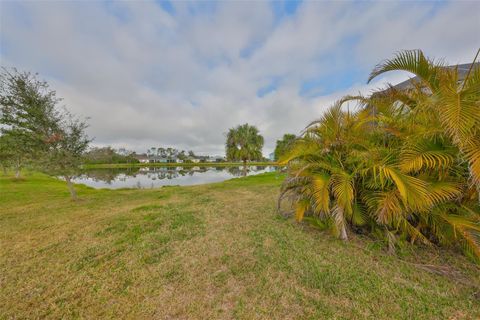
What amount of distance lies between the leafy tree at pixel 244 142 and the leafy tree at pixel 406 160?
1432 centimetres

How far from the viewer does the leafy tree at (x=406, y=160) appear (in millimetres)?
2033

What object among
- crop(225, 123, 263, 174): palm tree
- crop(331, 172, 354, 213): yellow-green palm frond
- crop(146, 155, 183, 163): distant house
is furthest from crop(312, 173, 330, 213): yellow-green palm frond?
crop(146, 155, 183, 163): distant house

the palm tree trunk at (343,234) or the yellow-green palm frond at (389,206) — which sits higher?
the yellow-green palm frond at (389,206)

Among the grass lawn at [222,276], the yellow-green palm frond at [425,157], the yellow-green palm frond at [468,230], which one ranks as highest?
the yellow-green palm frond at [425,157]

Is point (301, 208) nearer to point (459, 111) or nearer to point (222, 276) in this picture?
point (222, 276)

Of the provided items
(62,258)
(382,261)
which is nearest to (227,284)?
(382,261)

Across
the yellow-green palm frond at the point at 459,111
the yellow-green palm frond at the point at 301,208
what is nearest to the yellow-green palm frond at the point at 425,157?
the yellow-green palm frond at the point at 459,111

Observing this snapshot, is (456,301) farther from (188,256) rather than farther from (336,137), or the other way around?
(188,256)

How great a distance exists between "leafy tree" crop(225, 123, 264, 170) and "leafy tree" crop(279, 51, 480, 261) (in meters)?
14.3

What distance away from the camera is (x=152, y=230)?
3893mm

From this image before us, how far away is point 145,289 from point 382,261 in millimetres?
3296

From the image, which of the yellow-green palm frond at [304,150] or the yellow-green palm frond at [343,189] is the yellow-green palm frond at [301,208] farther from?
the yellow-green palm frond at [304,150]

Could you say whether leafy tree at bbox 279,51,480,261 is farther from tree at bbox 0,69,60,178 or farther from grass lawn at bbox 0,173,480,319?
tree at bbox 0,69,60,178

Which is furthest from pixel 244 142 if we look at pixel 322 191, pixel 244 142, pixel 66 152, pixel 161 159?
pixel 161 159
